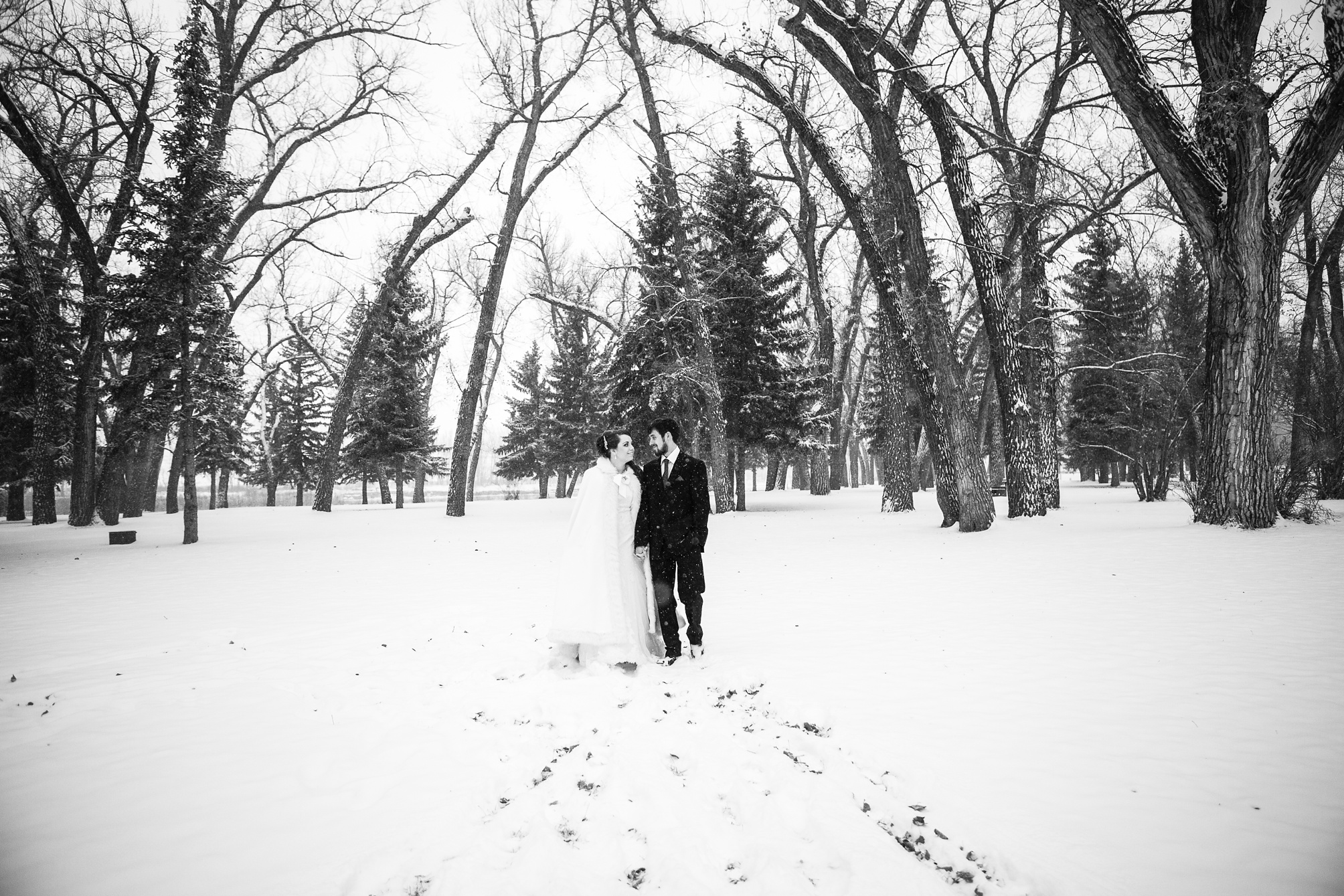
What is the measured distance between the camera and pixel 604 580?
4688mm

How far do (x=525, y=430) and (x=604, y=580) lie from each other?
3184 cm

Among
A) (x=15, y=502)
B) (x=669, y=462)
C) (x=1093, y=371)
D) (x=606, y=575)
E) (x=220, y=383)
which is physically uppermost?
(x=1093, y=371)

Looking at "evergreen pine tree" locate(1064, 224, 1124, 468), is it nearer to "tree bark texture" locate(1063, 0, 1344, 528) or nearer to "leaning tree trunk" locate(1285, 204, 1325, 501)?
"leaning tree trunk" locate(1285, 204, 1325, 501)

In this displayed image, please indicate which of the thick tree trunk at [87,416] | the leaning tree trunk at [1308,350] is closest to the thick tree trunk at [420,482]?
the thick tree trunk at [87,416]

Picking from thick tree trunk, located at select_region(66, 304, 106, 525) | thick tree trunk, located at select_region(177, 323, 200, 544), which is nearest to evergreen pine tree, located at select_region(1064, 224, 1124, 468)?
thick tree trunk, located at select_region(177, 323, 200, 544)

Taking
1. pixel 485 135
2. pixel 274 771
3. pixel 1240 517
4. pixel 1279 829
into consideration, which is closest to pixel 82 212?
pixel 485 135

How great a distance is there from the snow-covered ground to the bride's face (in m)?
1.69

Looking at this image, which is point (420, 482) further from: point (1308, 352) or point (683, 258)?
point (1308, 352)

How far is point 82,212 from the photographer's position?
18.2 meters

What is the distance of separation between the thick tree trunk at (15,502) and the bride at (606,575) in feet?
92.7

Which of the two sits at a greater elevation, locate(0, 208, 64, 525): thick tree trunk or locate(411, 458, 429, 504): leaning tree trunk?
locate(0, 208, 64, 525): thick tree trunk

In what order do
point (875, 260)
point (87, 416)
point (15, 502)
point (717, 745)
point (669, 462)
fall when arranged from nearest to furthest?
point (717, 745) < point (669, 462) < point (875, 260) < point (87, 416) < point (15, 502)

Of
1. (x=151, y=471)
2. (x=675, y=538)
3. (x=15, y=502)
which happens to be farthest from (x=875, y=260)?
(x=15, y=502)

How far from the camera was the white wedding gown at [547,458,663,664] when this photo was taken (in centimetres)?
462
